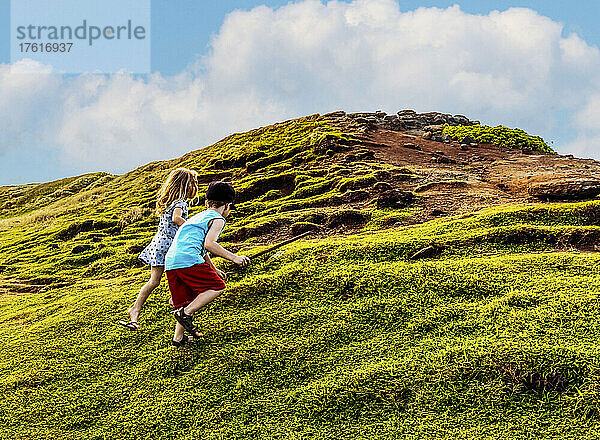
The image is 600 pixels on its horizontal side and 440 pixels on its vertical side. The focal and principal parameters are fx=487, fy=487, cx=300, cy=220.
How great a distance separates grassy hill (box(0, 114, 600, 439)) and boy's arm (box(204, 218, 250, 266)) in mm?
1395

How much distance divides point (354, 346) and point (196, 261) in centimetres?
257

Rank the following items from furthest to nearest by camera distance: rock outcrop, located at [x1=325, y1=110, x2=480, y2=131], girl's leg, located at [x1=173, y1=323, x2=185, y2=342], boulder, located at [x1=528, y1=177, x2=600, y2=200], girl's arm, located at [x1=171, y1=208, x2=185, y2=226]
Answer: rock outcrop, located at [x1=325, y1=110, x2=480, y2=131] < boulder, located at [x1=528, y1=177, x2=600, y2=200] < girl's arm, located at [x1=171, y1=208, x2=185, y2=226] < girl's leg, located at [x1=173, y1=323, x2=185, y2=342]

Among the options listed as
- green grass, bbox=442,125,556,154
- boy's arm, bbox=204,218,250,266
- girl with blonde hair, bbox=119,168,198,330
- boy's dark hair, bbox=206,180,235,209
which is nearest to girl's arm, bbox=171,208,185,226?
girl with blonde hair, bbox=119,168,198,330

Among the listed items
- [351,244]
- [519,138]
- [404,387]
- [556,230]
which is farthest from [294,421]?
[519,138]

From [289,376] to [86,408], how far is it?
110 inches

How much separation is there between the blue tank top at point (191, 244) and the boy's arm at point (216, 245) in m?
0.16

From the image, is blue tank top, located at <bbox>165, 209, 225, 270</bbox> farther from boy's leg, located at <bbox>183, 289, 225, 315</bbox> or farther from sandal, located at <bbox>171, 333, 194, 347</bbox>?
sandal, located at <bbox>171, 333, 194, 347</bbox>

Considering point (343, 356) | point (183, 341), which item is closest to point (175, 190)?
point (183, 341)

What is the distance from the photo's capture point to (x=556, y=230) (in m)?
9.94

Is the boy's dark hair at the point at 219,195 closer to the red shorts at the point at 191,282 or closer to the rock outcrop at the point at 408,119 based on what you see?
the red shorts at the point at 191,282

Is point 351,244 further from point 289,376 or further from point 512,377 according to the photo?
point 512,377

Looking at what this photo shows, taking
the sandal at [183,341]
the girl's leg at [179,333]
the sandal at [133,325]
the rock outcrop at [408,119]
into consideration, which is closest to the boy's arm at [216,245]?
the girl's leg at [179,333]

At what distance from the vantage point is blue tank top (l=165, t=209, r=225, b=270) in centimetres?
703

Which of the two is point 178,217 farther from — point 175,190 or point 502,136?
point 502,136
